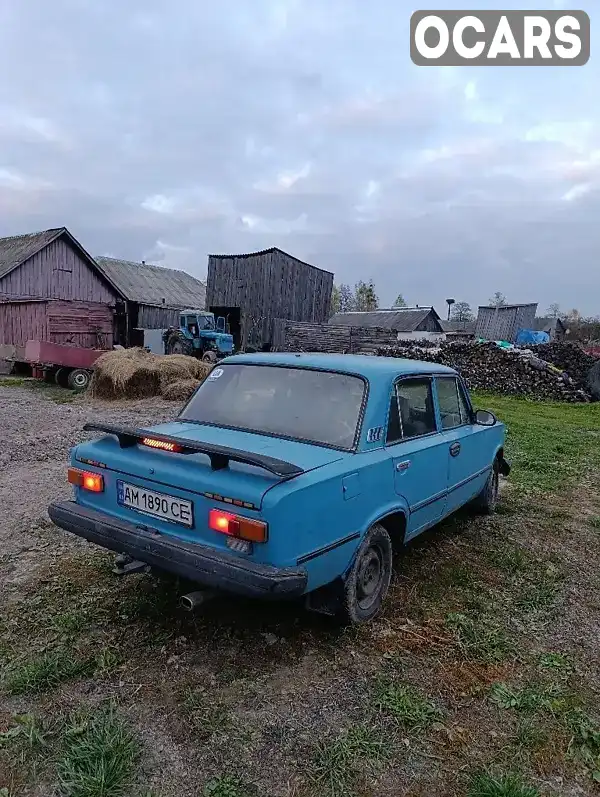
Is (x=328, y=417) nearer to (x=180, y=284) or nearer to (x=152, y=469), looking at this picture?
(x=152, y=469)

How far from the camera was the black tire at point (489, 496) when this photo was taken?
18.5 feet

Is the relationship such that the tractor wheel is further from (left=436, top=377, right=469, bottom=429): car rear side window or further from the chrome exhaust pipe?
the chrome exhaust pipe

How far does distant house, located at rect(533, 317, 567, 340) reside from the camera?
5047 centimetres

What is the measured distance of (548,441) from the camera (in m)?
9.90

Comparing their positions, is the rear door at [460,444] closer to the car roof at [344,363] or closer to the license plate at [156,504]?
the car roof at [344,363]

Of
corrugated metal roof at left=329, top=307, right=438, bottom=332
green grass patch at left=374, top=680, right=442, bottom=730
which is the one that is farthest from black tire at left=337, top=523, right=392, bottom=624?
corrugated metal roof at left=329, top=307, right=438, bottom=332

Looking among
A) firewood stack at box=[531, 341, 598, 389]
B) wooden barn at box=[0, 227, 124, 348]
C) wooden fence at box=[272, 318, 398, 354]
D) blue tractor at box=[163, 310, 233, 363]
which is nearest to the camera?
wooden barn at box=[0, 227, 124, 348]

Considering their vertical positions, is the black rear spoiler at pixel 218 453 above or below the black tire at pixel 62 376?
above

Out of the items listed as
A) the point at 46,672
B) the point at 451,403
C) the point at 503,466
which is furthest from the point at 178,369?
the point at 46,672

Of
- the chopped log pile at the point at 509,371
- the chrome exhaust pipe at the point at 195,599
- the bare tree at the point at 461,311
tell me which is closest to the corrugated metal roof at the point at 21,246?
the chopped log pile at the point at 509,371

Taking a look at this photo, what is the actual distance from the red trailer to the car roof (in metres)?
12.0

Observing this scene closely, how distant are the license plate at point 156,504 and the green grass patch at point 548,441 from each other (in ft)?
16.9

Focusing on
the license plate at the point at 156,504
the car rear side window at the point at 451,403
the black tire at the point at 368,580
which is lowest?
the black tire at the point at 368,580

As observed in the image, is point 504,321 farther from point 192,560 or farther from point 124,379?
point 192,560
